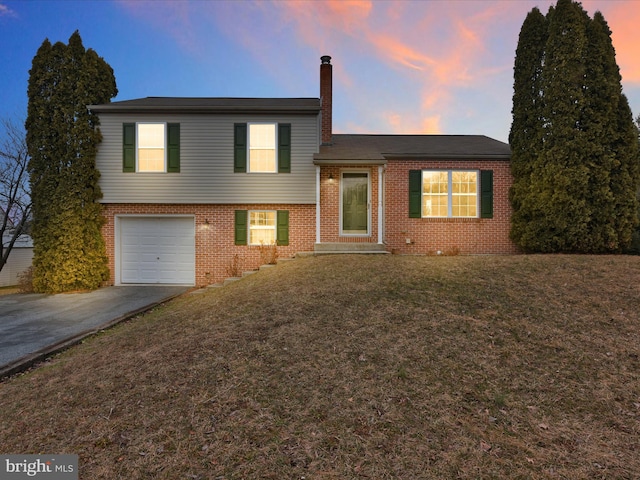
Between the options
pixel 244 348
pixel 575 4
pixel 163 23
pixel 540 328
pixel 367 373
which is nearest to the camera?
pixel 367 373

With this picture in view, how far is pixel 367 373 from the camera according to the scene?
11.8 feet

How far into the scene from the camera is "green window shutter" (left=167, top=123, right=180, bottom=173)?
1078cm

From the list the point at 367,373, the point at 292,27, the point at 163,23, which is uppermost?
the point at 163,23

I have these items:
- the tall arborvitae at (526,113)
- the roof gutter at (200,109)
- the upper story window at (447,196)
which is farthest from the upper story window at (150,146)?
the tall arborvitae at (526,113)

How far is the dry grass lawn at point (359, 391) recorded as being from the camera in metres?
2.51

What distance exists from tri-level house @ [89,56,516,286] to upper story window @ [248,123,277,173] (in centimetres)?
3

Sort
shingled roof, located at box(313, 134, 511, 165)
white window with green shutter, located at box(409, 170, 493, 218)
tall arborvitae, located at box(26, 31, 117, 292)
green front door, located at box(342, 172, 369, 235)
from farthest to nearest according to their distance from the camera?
white window with green shutter, located at box(409, 170, 493, 218), green front door, located at box(342, 172, 369, 235), shingled roof, located at box(313, 134, 511, 165), tall arborvitae, located at box(26, 31, 117, 292)

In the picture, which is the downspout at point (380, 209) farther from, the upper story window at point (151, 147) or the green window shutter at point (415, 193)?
the upper story window at point (151, 147)

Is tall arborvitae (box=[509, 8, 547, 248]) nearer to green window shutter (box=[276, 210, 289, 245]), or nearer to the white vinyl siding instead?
the white vinyl siding

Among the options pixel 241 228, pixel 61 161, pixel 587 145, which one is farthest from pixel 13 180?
pixel 587 145

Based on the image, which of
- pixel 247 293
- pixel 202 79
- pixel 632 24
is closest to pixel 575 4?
pixel 632 24

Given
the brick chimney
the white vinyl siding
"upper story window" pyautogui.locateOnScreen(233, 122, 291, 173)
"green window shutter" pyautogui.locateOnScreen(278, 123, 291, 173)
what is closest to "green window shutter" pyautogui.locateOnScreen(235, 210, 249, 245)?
the white vinyl siding

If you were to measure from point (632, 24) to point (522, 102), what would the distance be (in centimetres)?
381

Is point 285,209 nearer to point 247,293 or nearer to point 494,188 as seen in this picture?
point 247,293
